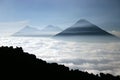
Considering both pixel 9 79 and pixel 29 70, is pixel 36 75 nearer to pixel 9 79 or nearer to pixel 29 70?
pixel 29 70

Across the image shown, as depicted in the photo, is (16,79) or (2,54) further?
(2,54)

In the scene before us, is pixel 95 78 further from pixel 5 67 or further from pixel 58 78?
pixel 5 67

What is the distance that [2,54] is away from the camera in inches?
3969

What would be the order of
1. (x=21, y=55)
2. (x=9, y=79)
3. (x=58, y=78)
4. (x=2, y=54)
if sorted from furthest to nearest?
(x=21, y=55)
(x=2, y=54)
(x=58, y=78)
(x=9, y=79)

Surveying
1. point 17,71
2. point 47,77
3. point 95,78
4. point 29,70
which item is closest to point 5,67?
point 17,71

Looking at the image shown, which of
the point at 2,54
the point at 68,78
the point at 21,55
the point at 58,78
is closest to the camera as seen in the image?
the point at 58,78

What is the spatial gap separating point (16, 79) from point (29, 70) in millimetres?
17056

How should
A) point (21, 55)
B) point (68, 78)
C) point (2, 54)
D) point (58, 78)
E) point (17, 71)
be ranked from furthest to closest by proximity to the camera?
point (21, 55)
point (2, 54)
point (68, 78)
point (58, 78)
point (17, 71)

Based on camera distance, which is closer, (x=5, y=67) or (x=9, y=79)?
(x=9, y=79)

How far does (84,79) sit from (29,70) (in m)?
30.7

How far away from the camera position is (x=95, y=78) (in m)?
115

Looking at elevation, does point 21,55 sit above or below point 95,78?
above

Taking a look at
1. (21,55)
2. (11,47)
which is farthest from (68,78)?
(11,47)

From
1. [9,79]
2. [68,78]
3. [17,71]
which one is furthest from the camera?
[68,78]
